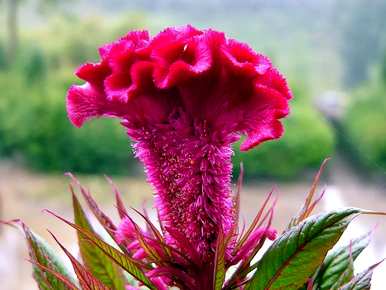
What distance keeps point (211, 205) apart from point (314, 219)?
0.25 feet

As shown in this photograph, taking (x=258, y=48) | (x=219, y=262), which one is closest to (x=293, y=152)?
(x=258, y=48)

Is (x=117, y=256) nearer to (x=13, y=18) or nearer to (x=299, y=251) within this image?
(x=299, y=251)

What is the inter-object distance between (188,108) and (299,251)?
0.12m

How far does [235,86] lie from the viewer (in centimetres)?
44

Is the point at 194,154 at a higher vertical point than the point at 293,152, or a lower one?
lower

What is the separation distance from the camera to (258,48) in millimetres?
8789

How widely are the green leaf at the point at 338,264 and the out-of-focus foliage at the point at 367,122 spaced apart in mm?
7064

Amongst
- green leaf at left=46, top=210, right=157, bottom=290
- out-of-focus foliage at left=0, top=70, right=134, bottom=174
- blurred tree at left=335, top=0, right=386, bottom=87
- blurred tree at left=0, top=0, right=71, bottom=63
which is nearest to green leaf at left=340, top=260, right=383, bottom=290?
green leaf at left=46, top=210, right=157, bottom=290

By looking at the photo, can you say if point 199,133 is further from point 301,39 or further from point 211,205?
point 301,39

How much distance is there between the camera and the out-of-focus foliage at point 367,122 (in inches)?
310

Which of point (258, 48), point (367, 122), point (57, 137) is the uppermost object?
point (258, 48)

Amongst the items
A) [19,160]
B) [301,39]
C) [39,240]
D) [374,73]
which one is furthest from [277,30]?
[39,240]

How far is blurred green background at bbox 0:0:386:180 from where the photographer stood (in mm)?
8648

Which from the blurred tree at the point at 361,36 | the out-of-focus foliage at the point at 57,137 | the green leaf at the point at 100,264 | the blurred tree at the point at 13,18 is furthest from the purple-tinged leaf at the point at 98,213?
the blurred tree at the point at 13,18
